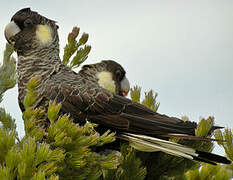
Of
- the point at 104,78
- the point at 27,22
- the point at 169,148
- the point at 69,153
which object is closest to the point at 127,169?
the point at 169,148

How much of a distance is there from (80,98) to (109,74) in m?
1.36

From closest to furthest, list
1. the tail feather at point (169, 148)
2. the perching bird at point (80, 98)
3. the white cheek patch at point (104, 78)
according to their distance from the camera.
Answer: the tail feather at point (169, 148) → the perching bird at point (80, 98) → the white cheek patch at point (104, 78)

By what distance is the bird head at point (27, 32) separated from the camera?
3221 mm

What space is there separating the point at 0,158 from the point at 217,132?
1.47 metres

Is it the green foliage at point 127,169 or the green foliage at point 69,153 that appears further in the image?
the green foliage at point 127,169

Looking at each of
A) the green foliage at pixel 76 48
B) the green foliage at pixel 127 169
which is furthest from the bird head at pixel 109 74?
the green foliage at pixel 127 169

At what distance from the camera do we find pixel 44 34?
10.8 ft

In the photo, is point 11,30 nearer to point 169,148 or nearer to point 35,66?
point 35,66

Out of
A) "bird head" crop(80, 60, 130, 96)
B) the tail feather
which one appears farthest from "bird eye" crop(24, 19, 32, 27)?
the tail feather

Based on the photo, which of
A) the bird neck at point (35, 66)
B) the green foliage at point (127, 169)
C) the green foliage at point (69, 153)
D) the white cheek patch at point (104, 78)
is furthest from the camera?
the white cheek patch at point (104, 78)

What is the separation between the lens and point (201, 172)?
9.34 ft

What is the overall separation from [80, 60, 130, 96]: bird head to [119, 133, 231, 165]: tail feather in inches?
57.0

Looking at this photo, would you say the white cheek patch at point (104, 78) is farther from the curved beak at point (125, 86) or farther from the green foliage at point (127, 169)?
the green foliage at point (127, 169)

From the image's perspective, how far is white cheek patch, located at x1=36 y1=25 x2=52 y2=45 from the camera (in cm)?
325
